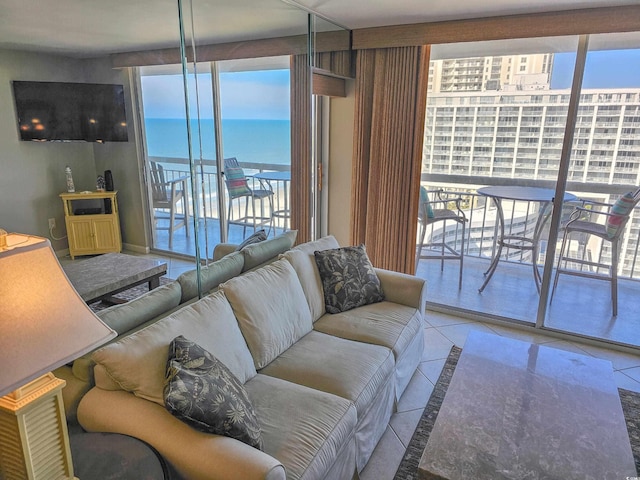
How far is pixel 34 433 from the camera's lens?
1.16m

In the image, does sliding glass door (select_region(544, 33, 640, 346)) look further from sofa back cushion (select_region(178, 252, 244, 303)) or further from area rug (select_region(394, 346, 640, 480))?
sofa back cushion (select_region(178, 252, 244, 303))

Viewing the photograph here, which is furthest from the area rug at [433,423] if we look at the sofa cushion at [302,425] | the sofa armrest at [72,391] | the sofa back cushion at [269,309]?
the sofa armrest at [72,391]

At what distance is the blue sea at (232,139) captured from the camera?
2.32 m

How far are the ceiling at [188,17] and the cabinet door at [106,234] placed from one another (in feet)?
2.41

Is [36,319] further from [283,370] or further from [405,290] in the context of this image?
[405,290]

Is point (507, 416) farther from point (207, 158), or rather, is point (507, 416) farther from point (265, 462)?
point (207, 158)

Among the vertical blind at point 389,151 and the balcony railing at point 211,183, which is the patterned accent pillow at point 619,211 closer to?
the vertical blind at point 389,151

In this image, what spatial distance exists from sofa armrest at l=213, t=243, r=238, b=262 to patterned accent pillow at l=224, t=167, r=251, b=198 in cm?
50

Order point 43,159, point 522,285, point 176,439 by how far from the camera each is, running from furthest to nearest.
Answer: point 522,285
point 43,159
point 176,439

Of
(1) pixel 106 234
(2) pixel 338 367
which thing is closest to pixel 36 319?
(1) pixel 106 234

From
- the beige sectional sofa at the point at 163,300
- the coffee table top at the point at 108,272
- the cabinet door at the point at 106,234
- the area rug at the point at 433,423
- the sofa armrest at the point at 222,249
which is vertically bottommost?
the area rug at the point at 433,423

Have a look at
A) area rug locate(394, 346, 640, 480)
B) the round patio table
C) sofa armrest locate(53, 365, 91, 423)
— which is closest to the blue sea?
sofa armrest locate(53, 365, 91, 423)

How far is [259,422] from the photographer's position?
1.73 meters

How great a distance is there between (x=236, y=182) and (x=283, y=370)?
161 centimetres
